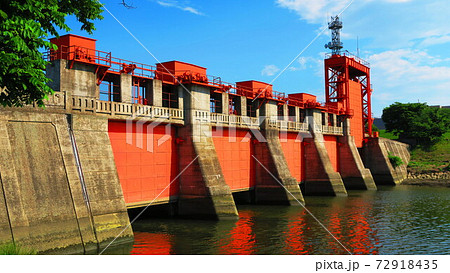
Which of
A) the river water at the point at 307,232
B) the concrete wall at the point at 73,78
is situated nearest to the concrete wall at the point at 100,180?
the river water at the point at 307,232

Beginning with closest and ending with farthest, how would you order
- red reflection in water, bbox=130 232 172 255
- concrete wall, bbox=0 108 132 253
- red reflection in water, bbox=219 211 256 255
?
concrete wall, bbox=0 108 132 253, red reflection in water, bbox=130 232 172 255, red reflection in water, bbox=219 211 256 255

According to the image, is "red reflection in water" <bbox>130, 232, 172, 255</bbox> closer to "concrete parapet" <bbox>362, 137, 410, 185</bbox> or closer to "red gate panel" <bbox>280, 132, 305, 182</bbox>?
"red gate panel" <bbox>280, 132, 305, 182</bbox>

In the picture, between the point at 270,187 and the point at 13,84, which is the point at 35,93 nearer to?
the point at 13,84

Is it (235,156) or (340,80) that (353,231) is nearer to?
(235,156)

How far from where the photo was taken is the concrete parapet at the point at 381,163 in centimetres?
6200

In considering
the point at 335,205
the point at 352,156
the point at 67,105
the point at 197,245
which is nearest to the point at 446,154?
the point at 352,156

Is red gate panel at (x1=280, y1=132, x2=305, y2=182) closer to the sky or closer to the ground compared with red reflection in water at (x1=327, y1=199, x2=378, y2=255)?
closer to the sky

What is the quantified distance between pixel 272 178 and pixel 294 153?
31.0 feet

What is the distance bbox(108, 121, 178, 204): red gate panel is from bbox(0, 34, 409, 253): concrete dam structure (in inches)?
3.3

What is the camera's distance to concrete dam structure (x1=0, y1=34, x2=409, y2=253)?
18391 millimetres

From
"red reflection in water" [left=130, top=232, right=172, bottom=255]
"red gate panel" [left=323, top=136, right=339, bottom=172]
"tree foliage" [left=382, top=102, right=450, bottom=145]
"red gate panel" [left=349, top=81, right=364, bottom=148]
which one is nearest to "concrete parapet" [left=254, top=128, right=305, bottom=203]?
"red reflection in water" [left=130, top=232, right=172, bottom=255]

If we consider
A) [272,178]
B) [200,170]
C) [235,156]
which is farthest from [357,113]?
[200,170]

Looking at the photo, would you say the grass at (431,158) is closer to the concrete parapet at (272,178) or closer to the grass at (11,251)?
the concrete parapet at (272,178)

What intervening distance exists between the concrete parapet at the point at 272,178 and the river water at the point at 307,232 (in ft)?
5.28
